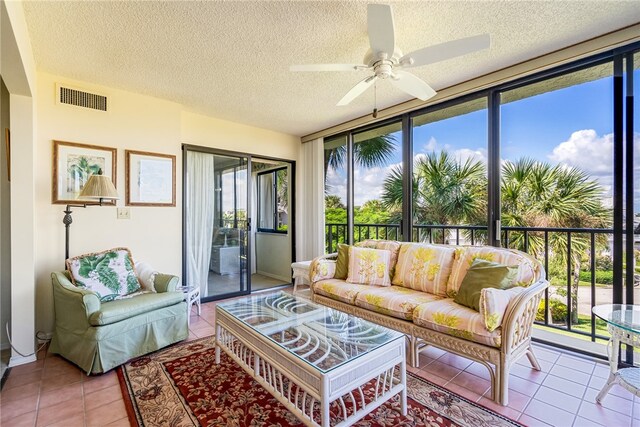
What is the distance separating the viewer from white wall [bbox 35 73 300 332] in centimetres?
267

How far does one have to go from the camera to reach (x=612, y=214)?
2.33 metres

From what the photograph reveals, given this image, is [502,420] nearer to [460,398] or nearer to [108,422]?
[460,398]

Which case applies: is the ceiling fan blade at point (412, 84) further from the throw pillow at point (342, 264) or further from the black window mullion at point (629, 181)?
the throw pillow at point (342, 264)

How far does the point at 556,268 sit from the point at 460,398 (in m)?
1.94

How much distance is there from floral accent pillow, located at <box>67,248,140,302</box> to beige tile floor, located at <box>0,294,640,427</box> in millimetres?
598

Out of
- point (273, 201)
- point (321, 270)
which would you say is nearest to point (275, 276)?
point (273, 201)

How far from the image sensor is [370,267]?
2.96m

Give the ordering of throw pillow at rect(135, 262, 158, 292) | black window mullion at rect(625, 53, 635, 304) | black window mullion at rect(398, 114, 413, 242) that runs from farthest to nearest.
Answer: black window mullion at rect(398, 114, 413, 242), throw pillow at rect(135, 262, 158, 292), black window mullion at rect(625, 53, 635, 304)

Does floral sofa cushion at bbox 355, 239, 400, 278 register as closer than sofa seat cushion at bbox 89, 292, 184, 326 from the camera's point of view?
No

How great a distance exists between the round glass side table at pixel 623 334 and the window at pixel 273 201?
421cm

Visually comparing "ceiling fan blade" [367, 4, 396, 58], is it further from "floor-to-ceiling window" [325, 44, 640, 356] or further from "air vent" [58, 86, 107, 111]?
"air vent" [58, 86, 107, 111]

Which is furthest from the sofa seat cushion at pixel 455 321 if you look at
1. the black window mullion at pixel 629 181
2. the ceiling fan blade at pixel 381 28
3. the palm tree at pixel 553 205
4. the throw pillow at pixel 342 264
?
the ceiling fan blade at pixel 381 28

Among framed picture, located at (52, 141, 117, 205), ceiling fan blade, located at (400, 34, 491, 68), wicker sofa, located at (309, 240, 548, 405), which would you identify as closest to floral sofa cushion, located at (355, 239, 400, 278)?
wicker sofa, located at (309, 240, 548, 405)

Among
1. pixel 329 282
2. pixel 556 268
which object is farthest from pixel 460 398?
pixel 556 268
